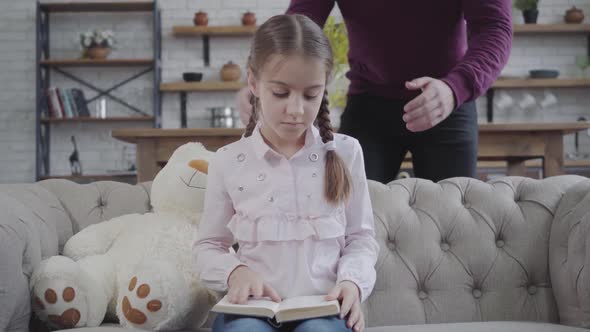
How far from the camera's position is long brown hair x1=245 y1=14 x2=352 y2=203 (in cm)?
128

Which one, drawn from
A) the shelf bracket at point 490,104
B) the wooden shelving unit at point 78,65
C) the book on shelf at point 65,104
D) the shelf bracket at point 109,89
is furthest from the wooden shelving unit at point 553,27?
the book on shelf at point 65,104

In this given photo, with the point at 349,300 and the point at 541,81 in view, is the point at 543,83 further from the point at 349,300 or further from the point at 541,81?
the point at 349,300

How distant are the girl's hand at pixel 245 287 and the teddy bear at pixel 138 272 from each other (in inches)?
10.1

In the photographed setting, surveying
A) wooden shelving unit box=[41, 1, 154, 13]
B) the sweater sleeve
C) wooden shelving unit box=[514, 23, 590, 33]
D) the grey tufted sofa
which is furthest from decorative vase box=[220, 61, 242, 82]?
the sweater sleeve

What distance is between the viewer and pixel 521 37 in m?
5.91

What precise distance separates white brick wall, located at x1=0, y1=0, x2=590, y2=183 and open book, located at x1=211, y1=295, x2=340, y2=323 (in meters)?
4.85

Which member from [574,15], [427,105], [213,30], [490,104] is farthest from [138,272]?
[574,15]

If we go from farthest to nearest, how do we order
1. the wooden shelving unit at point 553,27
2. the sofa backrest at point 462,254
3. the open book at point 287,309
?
the wooden shelving unit at point 553,27
the sofa backrest at point 462,254
the open book at point 287,309

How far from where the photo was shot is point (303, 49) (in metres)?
1.28

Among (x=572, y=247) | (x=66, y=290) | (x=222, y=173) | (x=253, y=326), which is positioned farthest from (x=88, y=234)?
(x=572, y=247)

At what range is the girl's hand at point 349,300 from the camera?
1208 millimetres

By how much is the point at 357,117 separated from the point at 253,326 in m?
0.93

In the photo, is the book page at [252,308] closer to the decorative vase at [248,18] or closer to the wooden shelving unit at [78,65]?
the wooden shelving unit at [78,65]

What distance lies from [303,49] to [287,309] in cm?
50
